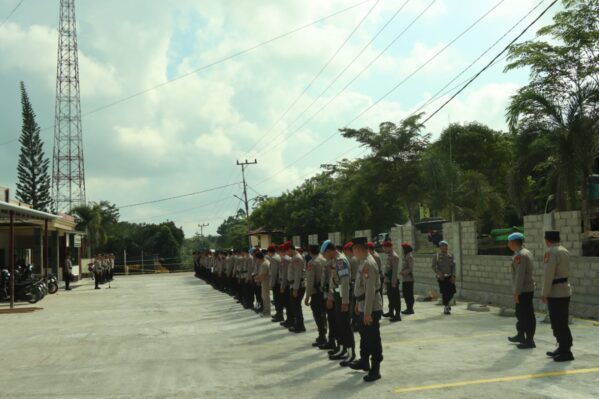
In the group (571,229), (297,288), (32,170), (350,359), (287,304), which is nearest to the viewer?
(350,359)

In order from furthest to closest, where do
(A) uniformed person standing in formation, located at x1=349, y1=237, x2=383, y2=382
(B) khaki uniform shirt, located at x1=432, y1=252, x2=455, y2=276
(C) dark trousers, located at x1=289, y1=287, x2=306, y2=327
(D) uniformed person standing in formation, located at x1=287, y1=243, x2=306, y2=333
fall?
(B) khaki uniform shirt, located at x1=432, y1=252, x2=455, y2=276, (C) dark trousers, located at x1=289, y1=287, x2=306, y2=327, (D) uniformed person standing in formation, located at x1=287, y1=243, x2=306, y2=333, (A) uniformed person standing in formation, located at x1=349, y1=237, x2=383, y2=382

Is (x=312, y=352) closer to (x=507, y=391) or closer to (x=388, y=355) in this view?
(x=388, y=355)

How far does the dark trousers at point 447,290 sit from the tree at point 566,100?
8465mm

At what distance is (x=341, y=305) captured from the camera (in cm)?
912

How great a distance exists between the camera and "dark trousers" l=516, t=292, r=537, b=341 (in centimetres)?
944

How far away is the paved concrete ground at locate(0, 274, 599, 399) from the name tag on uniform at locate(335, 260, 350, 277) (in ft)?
4.28

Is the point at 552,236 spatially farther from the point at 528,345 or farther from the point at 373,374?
the point at 373,374

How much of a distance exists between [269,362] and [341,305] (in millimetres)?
1351

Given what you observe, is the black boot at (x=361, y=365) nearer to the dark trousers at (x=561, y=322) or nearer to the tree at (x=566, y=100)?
the dark trousers at (x=561, y=322)

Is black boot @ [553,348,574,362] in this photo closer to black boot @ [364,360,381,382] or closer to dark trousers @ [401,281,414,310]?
black boot @ [364,360,381,382]

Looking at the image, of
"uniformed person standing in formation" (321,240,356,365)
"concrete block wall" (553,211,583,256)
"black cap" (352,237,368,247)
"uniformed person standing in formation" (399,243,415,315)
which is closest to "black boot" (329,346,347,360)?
"uniformed person standing in formation" (321,240,356,365)

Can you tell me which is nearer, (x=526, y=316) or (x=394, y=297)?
(x=526, y=316)

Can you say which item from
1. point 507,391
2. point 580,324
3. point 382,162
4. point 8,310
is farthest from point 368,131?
point 507,391

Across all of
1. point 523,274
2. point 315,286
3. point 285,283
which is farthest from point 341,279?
point 285,283
